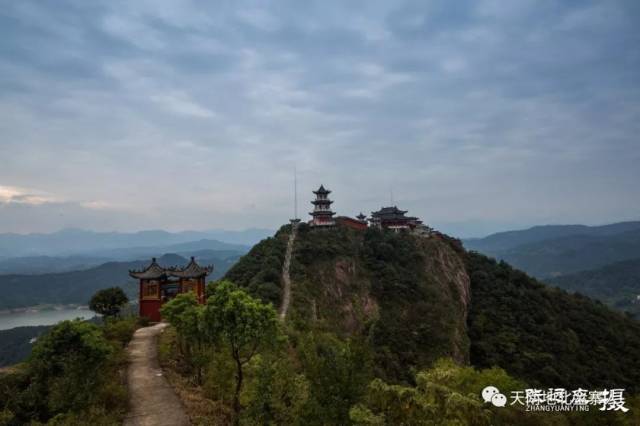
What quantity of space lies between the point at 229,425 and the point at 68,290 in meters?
225

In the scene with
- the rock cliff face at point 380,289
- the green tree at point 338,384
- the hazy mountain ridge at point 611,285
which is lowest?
the hazy mountain ridge at point 611,285

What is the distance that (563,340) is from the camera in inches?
1927

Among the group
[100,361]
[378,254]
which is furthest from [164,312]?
[378,254]

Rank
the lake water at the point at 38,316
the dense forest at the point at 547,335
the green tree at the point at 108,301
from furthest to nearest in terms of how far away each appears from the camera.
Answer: the lake water at the point at 38,316 < the dense forest at the point at 547,335 < the green tree at the point at 108,301

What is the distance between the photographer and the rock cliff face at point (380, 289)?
39844 mm

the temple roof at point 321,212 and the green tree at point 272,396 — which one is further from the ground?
the temple roof at point 321,212

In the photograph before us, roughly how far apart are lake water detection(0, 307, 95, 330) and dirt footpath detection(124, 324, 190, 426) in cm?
14787

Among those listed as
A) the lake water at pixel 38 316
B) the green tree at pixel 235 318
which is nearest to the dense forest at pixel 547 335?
the green tree at pixel 235 318

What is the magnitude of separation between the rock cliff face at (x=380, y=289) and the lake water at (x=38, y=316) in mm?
129081

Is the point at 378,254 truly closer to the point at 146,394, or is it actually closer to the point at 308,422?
the point at 146,394

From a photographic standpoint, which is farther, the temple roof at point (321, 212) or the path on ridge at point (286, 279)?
the temple roof at point (321, 212)

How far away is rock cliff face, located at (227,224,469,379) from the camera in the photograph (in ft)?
131

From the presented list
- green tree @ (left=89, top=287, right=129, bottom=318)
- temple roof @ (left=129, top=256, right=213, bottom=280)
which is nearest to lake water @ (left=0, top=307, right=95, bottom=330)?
green tree @ (left=89, top=287, right=129, bottom=318)

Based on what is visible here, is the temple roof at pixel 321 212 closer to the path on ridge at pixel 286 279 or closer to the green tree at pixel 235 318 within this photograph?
the path on ridge at pixel 286 279
